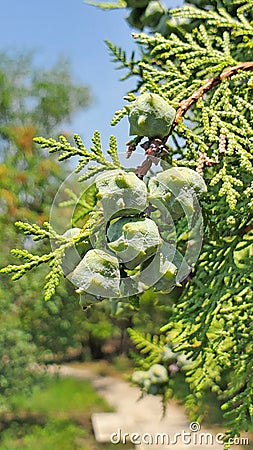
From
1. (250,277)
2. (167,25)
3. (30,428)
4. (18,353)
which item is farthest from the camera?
(30,428)

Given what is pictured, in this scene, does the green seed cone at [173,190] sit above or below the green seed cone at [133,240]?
above

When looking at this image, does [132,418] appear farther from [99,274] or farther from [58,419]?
[99,274]

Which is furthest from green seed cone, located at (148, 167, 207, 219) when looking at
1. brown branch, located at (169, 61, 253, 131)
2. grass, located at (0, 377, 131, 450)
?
grass, located at (0, 377, 131, 450)

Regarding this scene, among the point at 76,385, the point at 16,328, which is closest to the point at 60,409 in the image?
the point at 76,385

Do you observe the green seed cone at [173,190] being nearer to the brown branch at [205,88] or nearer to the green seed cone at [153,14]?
the brown branch at [205,88]

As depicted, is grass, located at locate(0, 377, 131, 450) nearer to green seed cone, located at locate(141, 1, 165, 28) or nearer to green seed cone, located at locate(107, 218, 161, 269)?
green seed cone, located at locate(141, 1, 165, 28)

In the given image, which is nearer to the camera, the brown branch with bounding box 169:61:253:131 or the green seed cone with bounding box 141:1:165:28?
the brown branch with bounding box 169:61:253:131

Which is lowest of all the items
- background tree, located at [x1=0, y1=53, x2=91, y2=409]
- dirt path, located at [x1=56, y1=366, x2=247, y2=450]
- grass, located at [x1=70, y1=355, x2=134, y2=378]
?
grass, located at [x1=70, y1=355, x2=134, y2=378]

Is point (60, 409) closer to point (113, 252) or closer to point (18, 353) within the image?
point (18, 353)

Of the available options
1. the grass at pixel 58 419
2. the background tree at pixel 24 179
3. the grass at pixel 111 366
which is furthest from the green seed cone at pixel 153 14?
the grass at pixel 111 366
